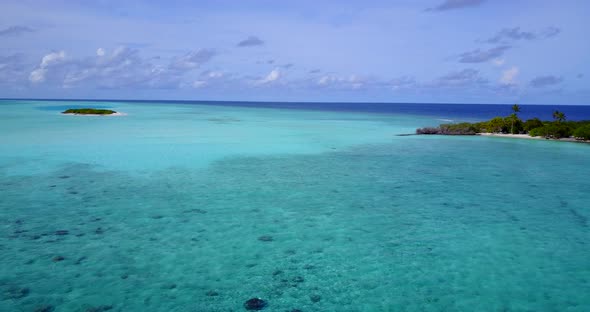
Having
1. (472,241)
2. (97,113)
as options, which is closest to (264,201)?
(472,241)

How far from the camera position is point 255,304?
26.9 ft

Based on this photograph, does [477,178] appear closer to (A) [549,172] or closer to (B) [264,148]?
(A) [549,172]

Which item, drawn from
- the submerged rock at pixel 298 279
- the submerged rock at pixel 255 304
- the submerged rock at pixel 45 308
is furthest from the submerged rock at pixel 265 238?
the submerged rock at pixel 45 308

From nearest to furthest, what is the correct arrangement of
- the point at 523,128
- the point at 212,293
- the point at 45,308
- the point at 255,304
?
the point at 45,308
the point at 255,304
the point at 212,293
the point at 523,128

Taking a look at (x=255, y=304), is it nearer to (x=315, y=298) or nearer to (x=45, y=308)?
(x=315, y=298)

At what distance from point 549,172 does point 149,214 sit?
20354mm

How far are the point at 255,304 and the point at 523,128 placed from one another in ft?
147

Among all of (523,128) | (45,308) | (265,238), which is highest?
(523,128)

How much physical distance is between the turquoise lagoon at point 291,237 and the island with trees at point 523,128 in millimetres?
19735

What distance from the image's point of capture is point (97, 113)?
72000 mm

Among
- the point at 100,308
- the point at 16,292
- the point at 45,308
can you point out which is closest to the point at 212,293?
the point at 100,308

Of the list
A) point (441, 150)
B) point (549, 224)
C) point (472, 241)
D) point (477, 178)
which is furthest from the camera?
point (441, 150)

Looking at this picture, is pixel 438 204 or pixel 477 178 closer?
pixel 438 204

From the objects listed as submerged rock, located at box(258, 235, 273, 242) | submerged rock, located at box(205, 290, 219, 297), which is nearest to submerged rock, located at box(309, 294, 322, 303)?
submerged rock, located at box(205, 290, 219, 297)
